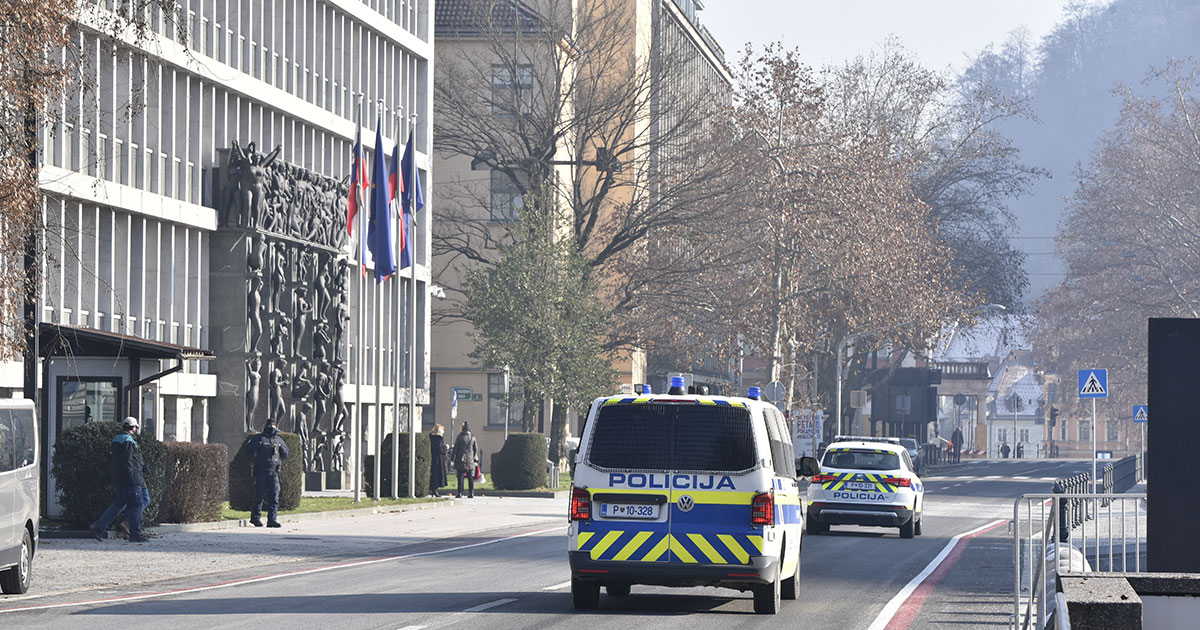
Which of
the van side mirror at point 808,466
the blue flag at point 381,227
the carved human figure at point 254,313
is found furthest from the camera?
the carved human figure at point 254,313

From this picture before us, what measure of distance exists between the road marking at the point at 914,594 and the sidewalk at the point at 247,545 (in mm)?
7277

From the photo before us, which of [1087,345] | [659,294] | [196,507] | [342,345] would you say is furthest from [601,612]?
[1087,345]

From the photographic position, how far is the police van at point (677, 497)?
16047 mm

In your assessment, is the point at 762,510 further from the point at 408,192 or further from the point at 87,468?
the point at 408,192

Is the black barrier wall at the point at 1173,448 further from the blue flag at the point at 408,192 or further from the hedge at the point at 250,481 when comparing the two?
the blue flag at the point at 408,192

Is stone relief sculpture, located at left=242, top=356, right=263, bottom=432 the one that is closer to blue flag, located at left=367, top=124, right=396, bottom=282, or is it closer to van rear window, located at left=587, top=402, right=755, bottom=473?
blue flag, located at left=367, top=124, right=396, bottom=282

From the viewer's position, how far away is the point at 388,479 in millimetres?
40312

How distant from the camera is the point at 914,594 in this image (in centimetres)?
1931

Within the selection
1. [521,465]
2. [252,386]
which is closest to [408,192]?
[252,386]

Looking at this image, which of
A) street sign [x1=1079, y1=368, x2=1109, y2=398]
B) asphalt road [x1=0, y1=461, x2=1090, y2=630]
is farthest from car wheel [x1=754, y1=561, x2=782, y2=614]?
street sign [x1=1079, y1=368, x2=1109, y2=398]

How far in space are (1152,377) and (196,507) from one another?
1977 cm

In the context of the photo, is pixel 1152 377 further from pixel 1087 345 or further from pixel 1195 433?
pixel 1087 345

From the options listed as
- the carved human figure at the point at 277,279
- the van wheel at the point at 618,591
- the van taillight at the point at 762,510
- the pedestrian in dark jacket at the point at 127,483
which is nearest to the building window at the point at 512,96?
the carved human figure at the point at 277,279

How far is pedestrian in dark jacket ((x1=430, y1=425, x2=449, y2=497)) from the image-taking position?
4216cm
